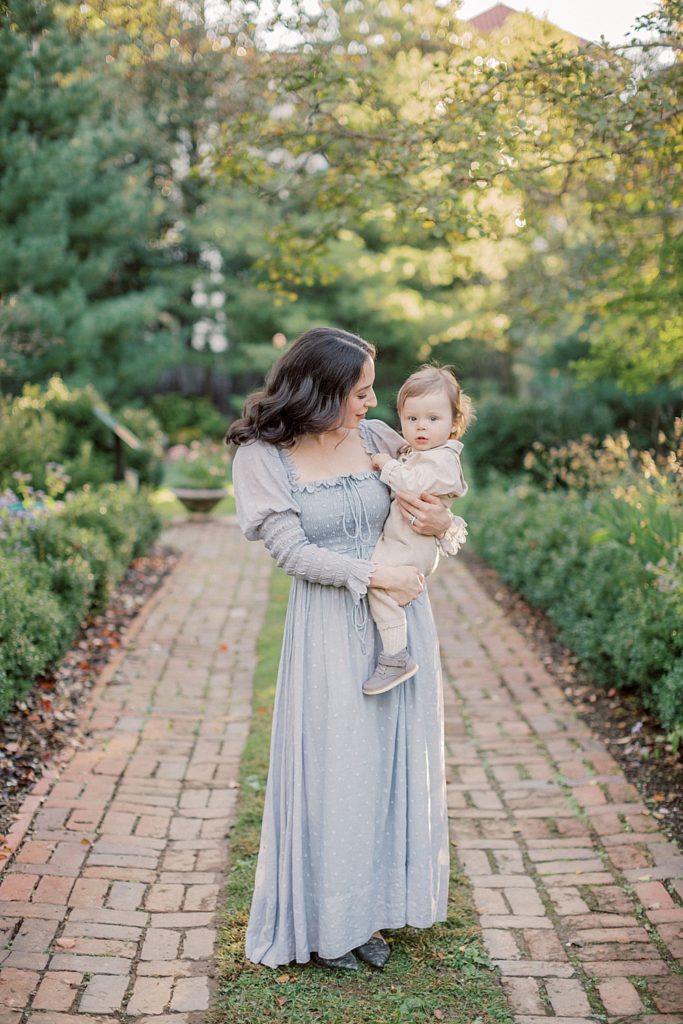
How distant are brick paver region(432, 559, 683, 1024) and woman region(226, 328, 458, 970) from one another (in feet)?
1.57

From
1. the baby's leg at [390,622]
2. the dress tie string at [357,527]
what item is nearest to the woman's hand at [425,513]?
the dress tie string at [357,527]

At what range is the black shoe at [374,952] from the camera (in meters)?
2.77

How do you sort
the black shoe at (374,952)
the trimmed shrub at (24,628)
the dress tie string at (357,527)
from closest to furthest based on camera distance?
the dress tie string at (357,527), the black shoe at (374,952), the trimmed shrub at (24,628)

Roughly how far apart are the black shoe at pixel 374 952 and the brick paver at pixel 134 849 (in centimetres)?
48

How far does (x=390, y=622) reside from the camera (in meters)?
2.62

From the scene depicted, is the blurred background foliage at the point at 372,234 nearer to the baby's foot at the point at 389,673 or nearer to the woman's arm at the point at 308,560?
the baby's foot at the point at 389,673

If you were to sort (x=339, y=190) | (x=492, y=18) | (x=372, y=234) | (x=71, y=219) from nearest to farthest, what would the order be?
(x=339, y=190)
(x=492, y=18)
(x=71, y=219)
(x=372, y=234)

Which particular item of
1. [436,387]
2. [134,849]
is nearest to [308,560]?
[436,387]

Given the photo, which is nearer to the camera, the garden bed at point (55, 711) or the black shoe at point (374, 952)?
the black shoe at point (374, 952)

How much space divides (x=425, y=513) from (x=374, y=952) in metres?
1.39

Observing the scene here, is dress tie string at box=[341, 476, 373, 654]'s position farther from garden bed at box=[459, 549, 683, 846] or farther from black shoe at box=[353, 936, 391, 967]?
garden bed at box=[459, 549, 683, 846]

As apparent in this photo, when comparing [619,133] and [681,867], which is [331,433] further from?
[619,133]

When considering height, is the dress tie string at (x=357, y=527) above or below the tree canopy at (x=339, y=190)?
below

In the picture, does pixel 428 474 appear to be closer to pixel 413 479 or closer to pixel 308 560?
pixel 413 479
